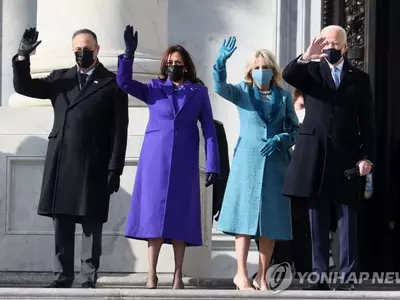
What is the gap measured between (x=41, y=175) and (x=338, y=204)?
2620 millimetres

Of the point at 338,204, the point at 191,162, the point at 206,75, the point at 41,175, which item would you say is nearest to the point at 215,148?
the point at 191,162

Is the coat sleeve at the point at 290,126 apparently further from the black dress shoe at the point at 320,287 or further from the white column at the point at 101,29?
the white column at the point at 101,29

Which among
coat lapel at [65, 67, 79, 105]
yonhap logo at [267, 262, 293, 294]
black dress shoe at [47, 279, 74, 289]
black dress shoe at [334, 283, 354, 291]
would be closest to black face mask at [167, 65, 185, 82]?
coat lapel at [65, 67, 79, 105]

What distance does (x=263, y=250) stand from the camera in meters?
11.2

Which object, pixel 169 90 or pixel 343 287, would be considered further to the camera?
pixel 169 90

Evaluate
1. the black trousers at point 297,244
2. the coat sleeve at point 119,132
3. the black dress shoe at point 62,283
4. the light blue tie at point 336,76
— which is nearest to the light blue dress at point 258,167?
the light blue tie at point 336,76

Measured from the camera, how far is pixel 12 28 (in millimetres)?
15961

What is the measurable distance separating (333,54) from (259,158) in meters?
0.87

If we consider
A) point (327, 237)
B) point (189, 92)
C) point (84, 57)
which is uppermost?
point (84, 57)

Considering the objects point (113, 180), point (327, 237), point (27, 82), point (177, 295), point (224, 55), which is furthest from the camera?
point (27, 82)

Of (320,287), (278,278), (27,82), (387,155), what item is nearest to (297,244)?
(278,278)

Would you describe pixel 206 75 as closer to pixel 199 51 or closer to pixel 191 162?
pixel 199 51

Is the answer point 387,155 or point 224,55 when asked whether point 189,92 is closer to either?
point 224,55

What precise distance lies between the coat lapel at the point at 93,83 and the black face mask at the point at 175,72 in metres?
0.45
